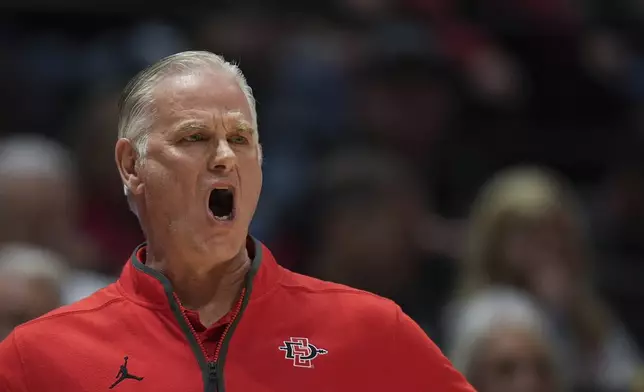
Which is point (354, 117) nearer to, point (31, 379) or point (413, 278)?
point (413, 278)

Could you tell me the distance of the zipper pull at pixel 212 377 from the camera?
3451 millimetres

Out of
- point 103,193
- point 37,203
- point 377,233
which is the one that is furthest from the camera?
point 103,193

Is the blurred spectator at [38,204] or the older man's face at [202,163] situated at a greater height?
the older man's face at [202,163]

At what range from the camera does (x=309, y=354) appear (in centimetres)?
354

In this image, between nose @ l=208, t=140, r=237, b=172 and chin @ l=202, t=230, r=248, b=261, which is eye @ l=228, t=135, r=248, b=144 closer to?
nose @ l=208, t=140, r=237, b=172

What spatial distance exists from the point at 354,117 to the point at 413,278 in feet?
4.99

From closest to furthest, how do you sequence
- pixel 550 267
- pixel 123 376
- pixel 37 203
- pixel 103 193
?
pixel 123 376 < pixel 37 203 < pixel 550 267 < pixel 103 193

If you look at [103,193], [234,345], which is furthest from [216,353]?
[103,193]

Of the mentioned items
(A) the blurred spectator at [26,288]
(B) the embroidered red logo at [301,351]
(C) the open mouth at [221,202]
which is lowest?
(A) the blurred spectator at [26,288]

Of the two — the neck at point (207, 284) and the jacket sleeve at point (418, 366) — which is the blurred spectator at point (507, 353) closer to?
the jacket sleeve at point (418, 366)

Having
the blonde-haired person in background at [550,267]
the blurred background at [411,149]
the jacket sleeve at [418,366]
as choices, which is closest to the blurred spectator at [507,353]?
the blurred background at [411,149]

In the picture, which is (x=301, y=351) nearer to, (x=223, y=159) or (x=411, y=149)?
(x=223, y=159)

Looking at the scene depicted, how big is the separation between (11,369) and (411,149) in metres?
5.26

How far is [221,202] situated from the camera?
12.0 feet
